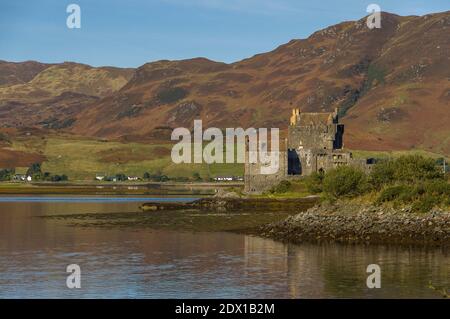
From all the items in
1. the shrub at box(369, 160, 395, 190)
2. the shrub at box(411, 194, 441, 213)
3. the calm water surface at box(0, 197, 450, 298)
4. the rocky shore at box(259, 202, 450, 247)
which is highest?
the shrub at box(369, 160, 395, 190)

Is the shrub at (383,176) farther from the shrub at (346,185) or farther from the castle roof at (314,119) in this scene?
the castle roof at (314,119)

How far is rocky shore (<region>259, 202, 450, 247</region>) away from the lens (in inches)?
2537

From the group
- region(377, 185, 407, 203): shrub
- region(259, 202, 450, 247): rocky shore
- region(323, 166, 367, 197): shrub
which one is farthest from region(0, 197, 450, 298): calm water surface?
region(323, 166, 367, 197): shrub

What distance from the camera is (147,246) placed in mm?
66000

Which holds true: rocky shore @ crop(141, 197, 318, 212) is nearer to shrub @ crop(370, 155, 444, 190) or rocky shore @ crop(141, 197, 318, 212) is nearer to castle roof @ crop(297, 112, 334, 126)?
shrub @ crop(370, 155, 444, 190)

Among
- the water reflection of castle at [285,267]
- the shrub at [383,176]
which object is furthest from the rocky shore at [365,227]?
the shrub at [383,176]

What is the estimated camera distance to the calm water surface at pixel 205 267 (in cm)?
4366

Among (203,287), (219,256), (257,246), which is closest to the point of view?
(203,287)

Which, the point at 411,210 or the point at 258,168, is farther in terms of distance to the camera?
the point at 258,168

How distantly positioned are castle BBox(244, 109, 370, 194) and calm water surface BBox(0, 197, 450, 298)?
184 feet

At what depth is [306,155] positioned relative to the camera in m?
136
